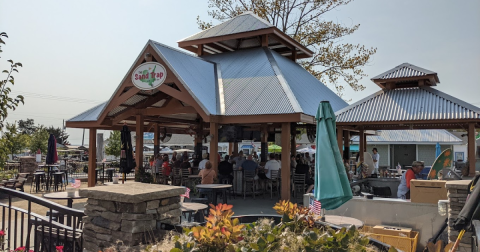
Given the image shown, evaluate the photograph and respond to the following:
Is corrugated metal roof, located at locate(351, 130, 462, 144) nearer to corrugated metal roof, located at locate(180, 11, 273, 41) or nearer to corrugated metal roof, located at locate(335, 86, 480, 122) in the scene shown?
corrugated metal roof, located at locate(180, 11, 273, 41)

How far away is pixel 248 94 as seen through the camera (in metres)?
12.6

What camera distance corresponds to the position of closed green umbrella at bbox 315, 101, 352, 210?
6.32 meters

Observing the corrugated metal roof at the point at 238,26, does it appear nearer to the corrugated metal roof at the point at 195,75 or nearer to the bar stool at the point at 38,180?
the corrugated metal roof at the point at 195,75

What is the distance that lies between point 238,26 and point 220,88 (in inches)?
169

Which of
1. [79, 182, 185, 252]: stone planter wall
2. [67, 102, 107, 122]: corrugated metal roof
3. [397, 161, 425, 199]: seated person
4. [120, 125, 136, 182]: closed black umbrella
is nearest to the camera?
[79, 182, 185, 252]: stone planter wall

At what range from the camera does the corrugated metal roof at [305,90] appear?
12.7 m

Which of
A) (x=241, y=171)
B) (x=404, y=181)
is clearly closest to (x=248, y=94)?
(x=241, y=171)

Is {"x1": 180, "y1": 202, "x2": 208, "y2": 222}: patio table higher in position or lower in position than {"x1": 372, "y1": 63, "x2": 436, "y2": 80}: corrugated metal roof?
lower

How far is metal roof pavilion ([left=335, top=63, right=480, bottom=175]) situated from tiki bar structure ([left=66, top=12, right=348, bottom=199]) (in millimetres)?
1560

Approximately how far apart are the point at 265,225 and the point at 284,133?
805 centimetres

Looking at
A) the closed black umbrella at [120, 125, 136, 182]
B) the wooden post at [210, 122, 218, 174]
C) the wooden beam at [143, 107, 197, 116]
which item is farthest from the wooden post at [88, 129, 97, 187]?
the wooden post at [210, 122, 218, 174]

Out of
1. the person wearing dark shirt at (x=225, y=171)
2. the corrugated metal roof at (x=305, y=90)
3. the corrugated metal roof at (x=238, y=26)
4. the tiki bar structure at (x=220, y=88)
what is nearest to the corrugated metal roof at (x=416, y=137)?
the corrugated metal roof at (x=305, y=90)

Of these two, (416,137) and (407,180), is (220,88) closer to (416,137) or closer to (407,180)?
(407,180)

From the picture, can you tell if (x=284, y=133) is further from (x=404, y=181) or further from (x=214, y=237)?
(x=214, y=237)
